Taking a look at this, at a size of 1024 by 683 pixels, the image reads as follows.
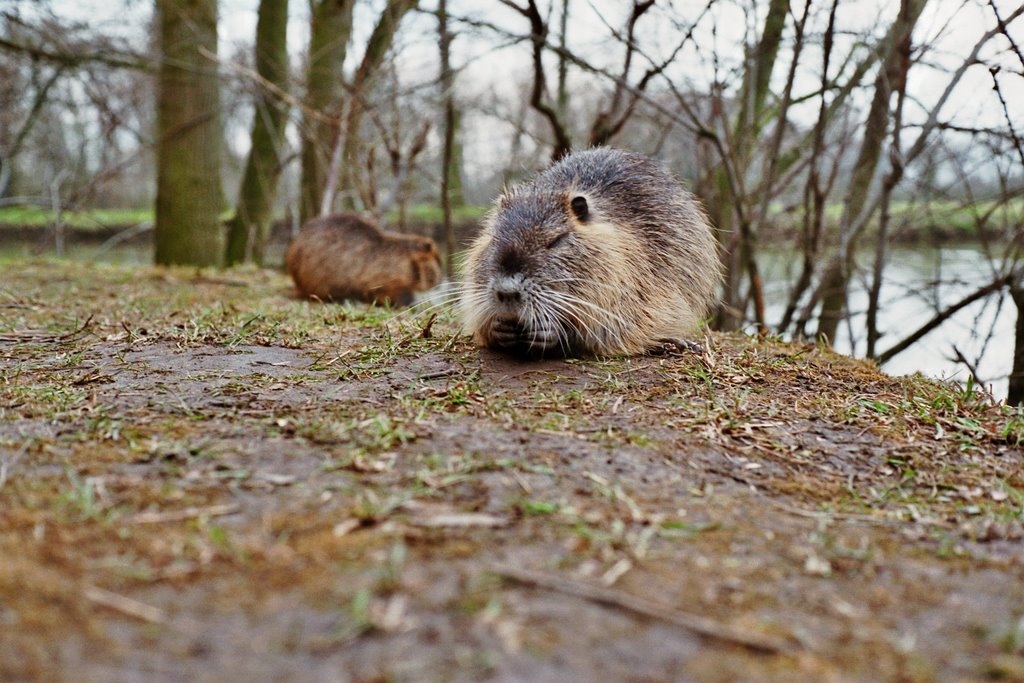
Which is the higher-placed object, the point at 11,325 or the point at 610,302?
the point at 610,302

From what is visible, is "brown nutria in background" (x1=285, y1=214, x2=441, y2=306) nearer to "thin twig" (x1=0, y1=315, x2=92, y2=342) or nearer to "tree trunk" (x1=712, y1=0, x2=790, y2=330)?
"tree trunk" (x1=712, y1=0, x2=790, y2=330)

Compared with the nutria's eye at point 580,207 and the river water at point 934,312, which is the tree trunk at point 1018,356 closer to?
the river water at point 934,312

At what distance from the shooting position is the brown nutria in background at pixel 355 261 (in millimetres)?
6727

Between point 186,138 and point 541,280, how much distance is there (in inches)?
264

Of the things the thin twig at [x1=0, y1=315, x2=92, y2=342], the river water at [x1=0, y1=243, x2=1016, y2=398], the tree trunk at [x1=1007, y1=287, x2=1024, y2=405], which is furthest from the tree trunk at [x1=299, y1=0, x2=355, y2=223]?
the tree trunk at [x1=1007, y1=287, x2=1024, y2=405]

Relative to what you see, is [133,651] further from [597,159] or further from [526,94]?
[526,94]

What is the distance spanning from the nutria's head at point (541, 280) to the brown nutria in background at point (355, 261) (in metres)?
3.48

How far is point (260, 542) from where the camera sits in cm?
142

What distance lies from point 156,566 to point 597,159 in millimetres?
3252

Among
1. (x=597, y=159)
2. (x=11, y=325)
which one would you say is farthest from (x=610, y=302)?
(x=11, y=325)

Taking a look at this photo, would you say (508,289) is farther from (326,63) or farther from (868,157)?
(326,63)

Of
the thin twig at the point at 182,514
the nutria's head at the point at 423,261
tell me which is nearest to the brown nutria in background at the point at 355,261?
the nutria's head at the point at 423,261

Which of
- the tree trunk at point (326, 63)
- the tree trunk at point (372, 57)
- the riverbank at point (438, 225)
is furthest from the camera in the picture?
the tree trunk at point (326, 63)

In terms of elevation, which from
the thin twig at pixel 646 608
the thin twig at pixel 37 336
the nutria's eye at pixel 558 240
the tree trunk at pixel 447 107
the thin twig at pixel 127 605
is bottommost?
the thin twig at pixel 127 605
